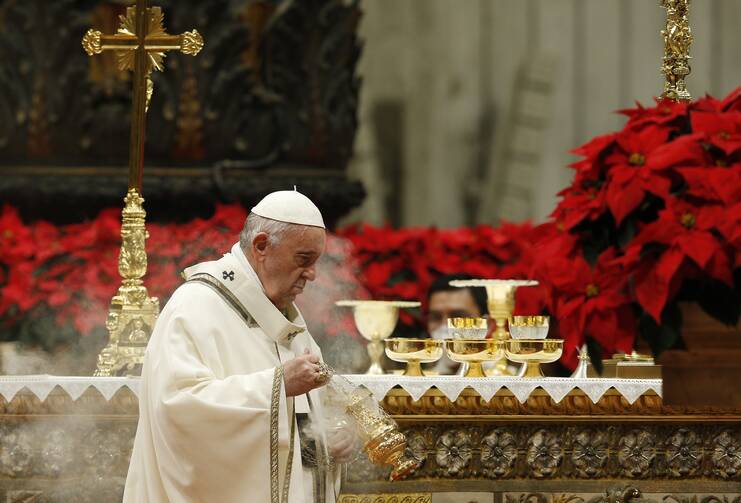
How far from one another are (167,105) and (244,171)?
533 millimetres

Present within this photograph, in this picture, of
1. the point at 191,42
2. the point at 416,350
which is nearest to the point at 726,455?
the point at 416,350

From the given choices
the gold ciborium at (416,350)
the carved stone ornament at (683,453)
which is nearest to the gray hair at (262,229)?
the gold ciborium at (416,350)

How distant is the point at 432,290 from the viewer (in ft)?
22.9

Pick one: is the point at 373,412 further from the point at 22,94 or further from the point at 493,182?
the point at 493,182

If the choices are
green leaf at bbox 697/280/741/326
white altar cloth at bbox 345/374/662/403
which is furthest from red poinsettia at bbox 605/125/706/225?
white altar cloth at bbox 345/374/662/403

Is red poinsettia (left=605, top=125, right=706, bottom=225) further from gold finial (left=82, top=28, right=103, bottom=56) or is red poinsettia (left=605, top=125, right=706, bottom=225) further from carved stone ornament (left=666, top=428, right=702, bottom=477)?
gold finial (left=82, top=28, right=103, bottom=56)

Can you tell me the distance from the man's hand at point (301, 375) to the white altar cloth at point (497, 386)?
91 cm

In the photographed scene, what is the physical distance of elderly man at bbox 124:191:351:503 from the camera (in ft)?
12.8

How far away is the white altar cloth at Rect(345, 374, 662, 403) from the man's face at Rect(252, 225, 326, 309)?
730 mm

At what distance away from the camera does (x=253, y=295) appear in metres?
4.16

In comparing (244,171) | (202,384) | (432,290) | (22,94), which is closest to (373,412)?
(202,384)

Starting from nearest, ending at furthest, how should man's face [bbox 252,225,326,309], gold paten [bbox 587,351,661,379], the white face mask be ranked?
man's face [bbox 252,225,326,309], gold paten [bbox 587,351,661,379], the white face mask

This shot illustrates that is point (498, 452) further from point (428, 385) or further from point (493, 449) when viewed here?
point (428, 385)

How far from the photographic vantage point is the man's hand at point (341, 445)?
4188 mm
